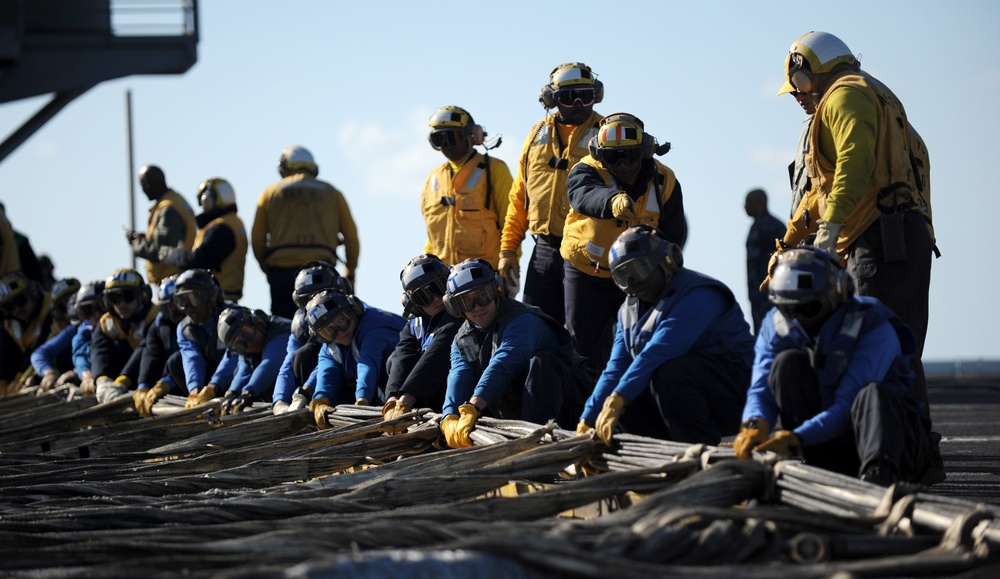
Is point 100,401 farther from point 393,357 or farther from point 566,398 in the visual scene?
point 566,398

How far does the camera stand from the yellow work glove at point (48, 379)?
15.2 metres

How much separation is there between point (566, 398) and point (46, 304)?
1026 cm

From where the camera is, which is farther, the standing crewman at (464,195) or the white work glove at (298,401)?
the standing crewman at (464,195)

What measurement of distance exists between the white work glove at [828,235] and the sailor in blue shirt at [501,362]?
1.54m

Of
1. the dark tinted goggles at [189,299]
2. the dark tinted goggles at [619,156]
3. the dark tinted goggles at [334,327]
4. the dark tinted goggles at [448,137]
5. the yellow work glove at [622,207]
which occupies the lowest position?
the dark tinted goggles at [334,327]

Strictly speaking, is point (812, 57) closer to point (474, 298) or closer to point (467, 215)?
point (474, 298)

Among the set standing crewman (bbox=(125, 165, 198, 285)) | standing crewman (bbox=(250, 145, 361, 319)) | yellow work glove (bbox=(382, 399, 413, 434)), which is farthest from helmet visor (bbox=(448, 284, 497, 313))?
standing crewman (bbox=(125, 165, 198, 285))

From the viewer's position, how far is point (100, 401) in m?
13.2

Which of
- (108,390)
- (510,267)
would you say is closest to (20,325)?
(108,390)

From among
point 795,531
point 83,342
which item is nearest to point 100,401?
point 83,342

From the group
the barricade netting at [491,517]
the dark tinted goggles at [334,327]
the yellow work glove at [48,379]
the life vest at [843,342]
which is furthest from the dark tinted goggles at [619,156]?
the yellow work glove at [48,379]

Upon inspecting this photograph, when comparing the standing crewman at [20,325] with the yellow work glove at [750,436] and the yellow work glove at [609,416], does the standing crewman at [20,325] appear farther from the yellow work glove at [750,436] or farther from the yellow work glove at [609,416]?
the yellow work glove at [750,436]

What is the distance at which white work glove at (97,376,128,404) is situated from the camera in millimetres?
13125

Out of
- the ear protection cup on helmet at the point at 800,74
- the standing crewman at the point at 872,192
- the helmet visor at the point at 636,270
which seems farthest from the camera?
the ear protection cup on helmet at the point at 800,74
